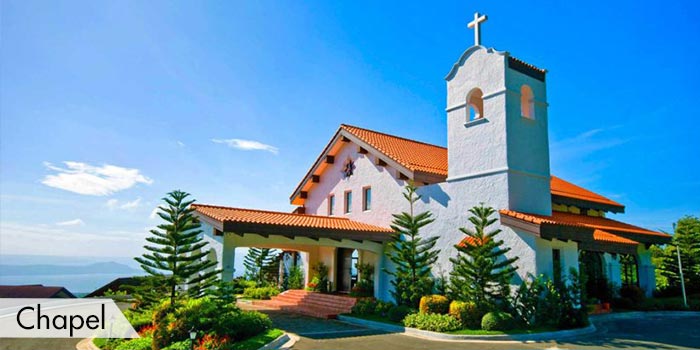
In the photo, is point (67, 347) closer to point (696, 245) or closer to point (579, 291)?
point (579, 291)

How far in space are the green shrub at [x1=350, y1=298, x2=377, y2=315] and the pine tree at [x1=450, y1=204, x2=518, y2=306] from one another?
3.52m

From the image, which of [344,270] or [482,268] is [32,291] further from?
[482,268]

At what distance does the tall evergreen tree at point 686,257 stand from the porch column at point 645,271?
174 cm

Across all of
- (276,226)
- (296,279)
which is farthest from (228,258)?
(296,279)

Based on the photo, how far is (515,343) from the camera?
43.0 feet

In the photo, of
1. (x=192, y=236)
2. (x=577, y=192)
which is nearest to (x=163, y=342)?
(x=192, y=236)

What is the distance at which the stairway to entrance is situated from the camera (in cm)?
1970

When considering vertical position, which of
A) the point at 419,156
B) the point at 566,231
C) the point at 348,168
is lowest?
the point at 566,231

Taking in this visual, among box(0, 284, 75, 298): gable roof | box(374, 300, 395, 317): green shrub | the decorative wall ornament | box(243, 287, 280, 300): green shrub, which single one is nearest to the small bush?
box(374, 300, 395, 317): green shrub

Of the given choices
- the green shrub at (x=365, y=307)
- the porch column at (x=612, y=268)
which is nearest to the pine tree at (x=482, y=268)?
the green shrub at (x=365, y=307)

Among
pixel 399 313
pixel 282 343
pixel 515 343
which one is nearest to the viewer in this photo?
pixel 282 343

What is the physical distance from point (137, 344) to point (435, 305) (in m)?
9.12

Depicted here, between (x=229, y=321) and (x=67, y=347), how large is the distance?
483 centimetres

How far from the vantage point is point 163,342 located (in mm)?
11961
